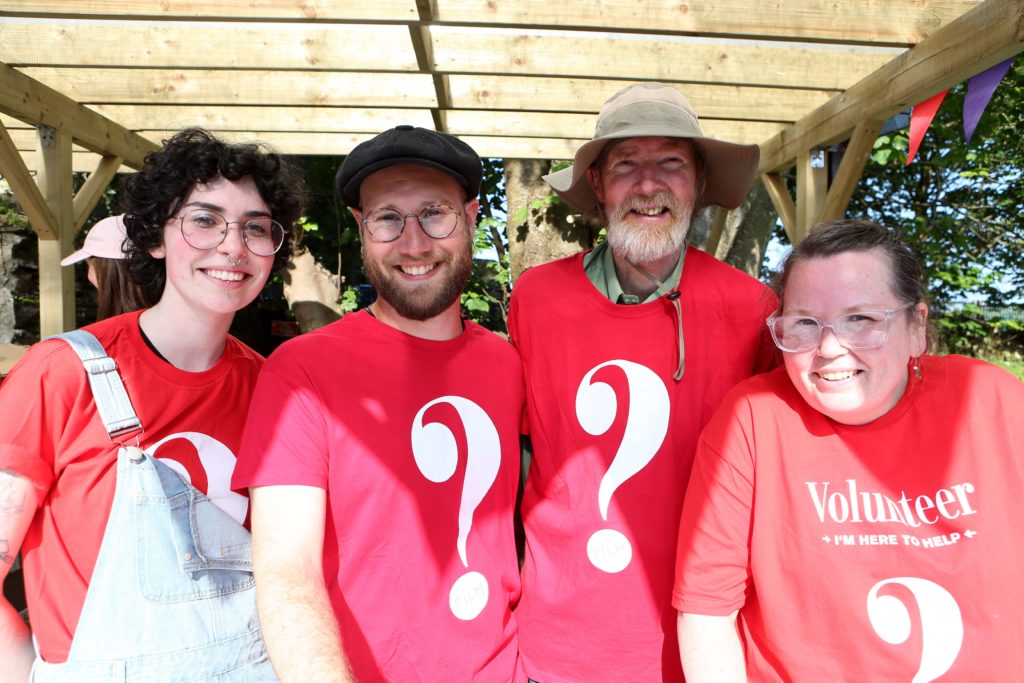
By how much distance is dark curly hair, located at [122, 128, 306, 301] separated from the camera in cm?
191

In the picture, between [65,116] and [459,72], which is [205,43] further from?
[459,72]

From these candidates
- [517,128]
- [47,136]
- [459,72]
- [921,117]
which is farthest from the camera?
[517,128]

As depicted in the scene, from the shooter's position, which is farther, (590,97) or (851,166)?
(590,97)

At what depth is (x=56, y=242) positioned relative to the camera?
4367 millimetres

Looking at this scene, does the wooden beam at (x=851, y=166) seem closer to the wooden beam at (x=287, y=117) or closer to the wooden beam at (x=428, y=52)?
the wooden beam at (x=428, y=52)

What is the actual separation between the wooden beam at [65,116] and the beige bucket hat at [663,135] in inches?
123

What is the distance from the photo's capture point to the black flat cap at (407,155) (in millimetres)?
1831

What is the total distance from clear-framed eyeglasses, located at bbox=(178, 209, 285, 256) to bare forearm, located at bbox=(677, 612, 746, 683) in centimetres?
139

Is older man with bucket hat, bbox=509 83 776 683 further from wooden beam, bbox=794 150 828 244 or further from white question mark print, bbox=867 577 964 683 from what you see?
wooden beam, bbox=794 150 828 244

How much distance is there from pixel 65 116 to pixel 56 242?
74cm

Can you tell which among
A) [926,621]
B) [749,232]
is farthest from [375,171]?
[749,232]

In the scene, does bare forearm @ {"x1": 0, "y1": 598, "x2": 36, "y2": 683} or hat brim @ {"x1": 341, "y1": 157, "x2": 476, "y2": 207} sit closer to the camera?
bare forearm @ {"x1": 0, "y1": 598, "x2": 36, "y2": 683}

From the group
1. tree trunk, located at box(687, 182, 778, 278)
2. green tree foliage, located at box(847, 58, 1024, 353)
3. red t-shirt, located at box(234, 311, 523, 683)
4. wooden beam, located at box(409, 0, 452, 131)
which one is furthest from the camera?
green tree foliage, located at box(847, 58, 1024, 353)

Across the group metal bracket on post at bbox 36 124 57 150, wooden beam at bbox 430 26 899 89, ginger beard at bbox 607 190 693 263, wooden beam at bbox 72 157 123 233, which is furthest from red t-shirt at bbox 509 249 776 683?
wooden beam at bbox 72 157 123 233
